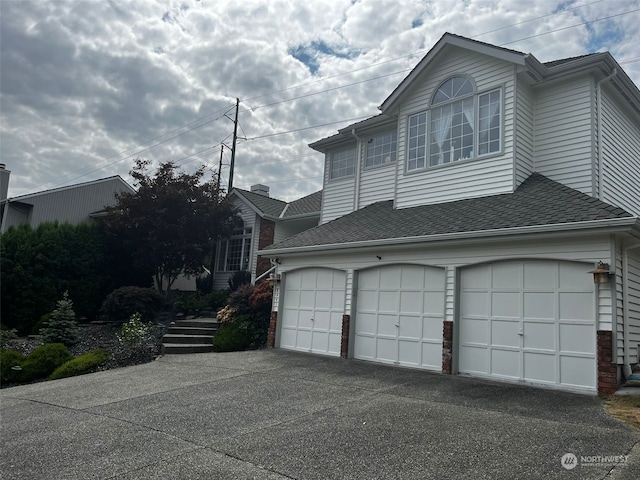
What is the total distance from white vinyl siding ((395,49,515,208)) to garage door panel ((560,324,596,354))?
3.64 meters

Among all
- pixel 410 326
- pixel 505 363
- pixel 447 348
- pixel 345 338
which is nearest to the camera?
pixel 505 363

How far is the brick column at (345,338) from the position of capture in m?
11.3

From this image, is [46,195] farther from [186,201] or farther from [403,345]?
[403,345]

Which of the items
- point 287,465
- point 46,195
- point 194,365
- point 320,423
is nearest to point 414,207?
point 194,365

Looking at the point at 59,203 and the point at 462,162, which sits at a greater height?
the point at 59,203

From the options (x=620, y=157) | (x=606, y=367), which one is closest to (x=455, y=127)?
(x=620, y=157)

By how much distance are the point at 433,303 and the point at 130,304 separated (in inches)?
402

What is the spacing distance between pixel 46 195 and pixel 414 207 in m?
16.9

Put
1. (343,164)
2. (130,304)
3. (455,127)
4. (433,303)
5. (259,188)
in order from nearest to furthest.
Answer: (433,303)
(455,127)
(130,304)
(343,164)
(259,188)

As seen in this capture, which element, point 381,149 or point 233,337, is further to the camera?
point 381,149

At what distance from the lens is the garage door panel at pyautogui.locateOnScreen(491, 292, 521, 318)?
866 centimetres

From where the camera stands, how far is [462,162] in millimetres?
11492

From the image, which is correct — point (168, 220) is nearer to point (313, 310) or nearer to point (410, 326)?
point (313, 310)

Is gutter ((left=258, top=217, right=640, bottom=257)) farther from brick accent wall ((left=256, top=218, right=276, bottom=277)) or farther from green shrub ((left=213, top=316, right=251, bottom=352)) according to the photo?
brick accent wall ((left=256, top=218, right=276, bottom=277))
